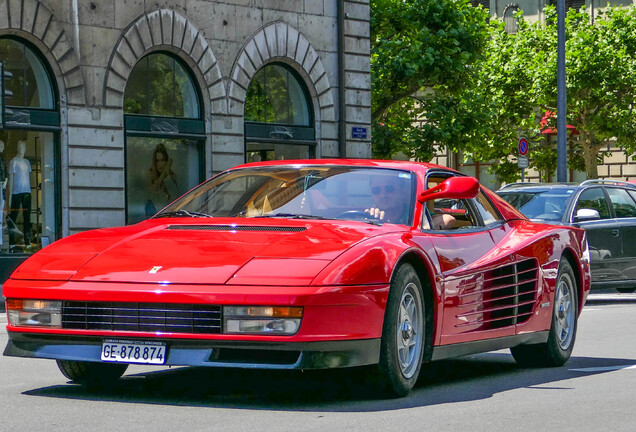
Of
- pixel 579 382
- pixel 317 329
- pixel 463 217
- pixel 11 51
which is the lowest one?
pixel 579 382

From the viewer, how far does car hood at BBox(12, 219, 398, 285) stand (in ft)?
22.3

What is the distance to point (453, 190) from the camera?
7.97 m

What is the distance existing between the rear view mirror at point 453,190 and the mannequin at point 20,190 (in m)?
14.1

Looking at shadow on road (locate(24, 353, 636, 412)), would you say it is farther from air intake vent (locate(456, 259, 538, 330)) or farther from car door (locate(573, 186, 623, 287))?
car door (locate(573, 186, 623, 287))

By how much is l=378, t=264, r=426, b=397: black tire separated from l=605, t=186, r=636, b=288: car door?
11651 millimetres

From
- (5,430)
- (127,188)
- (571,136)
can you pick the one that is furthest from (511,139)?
(5,430)

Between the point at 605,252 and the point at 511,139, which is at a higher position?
the point at 511,139

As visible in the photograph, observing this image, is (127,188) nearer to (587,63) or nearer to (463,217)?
(463,217)

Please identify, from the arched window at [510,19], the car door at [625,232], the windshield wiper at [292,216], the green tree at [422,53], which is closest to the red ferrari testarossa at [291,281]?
the windshield wiper at [292,216]

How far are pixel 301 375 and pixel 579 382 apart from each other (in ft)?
5.91

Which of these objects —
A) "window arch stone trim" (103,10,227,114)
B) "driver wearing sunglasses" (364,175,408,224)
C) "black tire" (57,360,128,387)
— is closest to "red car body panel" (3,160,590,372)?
"driver wearing sunglasses" (364,175,408,224)

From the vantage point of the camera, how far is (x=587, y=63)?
45719 millimetres

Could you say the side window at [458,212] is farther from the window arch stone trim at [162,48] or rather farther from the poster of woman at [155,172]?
the poster of woman at [155,172]

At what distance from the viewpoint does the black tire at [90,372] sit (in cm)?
770
